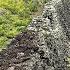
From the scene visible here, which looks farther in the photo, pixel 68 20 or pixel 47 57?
pixel 68 20

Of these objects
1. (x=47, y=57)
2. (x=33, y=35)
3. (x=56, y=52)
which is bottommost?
(x=56, y=52)

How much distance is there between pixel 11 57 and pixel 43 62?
3.90 feet

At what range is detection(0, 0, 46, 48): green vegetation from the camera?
12.4m

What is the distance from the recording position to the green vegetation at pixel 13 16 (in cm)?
1240

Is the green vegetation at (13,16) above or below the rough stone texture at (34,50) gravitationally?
below

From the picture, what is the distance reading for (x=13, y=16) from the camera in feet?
48.1

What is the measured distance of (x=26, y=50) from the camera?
27.9ft

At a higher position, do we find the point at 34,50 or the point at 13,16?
the point at 34,50

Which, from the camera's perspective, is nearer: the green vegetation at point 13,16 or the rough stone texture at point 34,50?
the rough stone texture at point 34,50

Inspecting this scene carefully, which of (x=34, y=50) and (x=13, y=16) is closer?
(x=34, y=50)

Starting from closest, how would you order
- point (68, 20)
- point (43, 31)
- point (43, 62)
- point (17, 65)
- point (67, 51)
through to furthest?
point (17, 65) < point (43, 62) < point (43, 31) < point (67, 51) < point (68, 20)

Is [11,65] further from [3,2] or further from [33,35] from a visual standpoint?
[3,2]

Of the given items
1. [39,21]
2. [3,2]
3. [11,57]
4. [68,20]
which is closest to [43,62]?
[11,57]

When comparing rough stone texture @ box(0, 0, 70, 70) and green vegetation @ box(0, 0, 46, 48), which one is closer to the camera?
rough stone texture @ box(0, 0, 70, 70)
